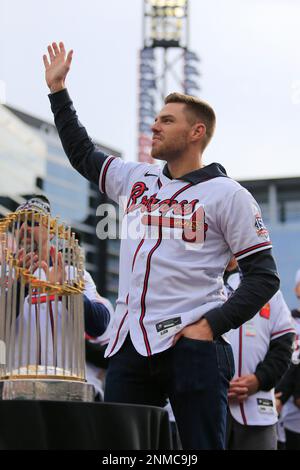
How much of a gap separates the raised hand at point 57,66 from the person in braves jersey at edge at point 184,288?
0.57 meters

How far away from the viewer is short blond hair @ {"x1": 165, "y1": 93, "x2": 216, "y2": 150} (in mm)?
5081

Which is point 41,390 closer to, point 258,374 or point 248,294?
point 248,294

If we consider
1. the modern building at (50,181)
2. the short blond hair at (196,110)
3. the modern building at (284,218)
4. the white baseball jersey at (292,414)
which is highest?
the modern building at (50,181)

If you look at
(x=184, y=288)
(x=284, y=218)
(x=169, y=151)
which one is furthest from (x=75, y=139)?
(x=284, y=218)

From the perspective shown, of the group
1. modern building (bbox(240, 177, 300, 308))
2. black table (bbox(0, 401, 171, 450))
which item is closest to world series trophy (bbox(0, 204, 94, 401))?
black table (bbox(0, 401, 171, 450))

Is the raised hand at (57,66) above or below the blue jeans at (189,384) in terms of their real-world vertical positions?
above

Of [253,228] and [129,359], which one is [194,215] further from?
[129,359]

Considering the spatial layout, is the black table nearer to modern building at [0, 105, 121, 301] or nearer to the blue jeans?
the blue jeans

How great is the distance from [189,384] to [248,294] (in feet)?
1.67

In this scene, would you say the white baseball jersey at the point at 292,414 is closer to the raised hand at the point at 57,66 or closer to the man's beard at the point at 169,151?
the man's beard at the point at 169,151

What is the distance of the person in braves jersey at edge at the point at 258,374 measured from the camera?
665 centimetres

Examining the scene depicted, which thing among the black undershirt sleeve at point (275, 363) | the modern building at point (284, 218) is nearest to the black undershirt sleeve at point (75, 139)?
the black undershirt sleeve at point (275, 363)

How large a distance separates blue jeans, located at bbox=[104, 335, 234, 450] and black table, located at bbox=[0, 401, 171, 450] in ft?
2.88
